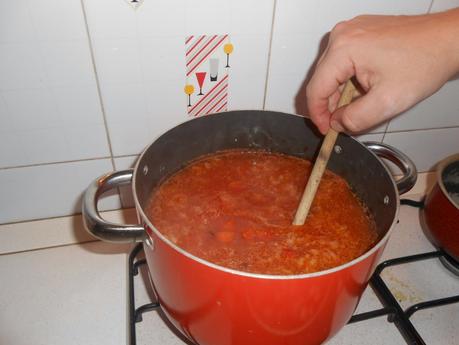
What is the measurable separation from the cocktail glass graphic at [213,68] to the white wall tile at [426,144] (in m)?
0.50

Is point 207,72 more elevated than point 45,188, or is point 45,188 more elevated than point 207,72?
point 207,72

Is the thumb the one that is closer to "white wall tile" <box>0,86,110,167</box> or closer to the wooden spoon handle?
the wooden spoon handle

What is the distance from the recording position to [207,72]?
0.82 meters

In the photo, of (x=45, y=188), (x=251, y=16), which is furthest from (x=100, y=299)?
(x=251, y=16)

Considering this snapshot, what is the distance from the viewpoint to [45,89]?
763 mm

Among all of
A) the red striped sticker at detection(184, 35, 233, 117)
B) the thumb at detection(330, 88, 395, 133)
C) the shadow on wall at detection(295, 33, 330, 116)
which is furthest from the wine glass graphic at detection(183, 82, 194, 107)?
the thumb at detection(330, 88, 395, 133)

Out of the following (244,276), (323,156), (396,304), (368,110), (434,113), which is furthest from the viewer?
(434,113)

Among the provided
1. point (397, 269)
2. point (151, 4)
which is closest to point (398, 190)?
point (397, 269)

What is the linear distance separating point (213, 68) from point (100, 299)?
528 mm

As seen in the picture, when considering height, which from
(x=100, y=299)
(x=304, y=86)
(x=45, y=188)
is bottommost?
(x=100, y=299)

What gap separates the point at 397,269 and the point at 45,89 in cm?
83

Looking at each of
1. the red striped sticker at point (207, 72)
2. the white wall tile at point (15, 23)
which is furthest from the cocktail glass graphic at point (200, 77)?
the white wall tile at point (15, 23)

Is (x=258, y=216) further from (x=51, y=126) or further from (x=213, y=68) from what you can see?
(x=51, y=126)

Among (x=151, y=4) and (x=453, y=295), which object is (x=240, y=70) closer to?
(x=151, y=4)
